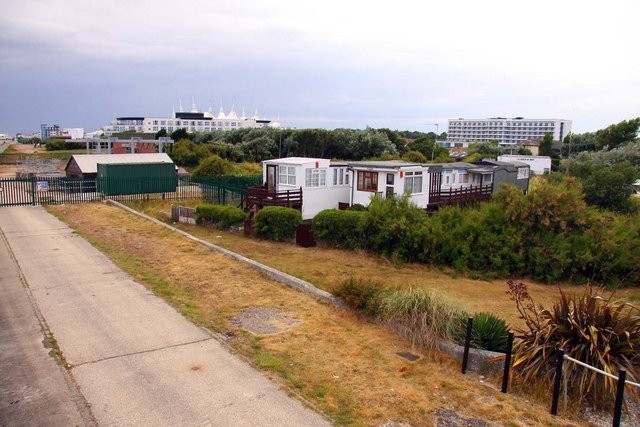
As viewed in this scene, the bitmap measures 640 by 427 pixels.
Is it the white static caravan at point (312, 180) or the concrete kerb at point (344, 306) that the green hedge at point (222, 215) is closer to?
the white static caravan at point (312, 180)

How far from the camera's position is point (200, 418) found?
6418 mm

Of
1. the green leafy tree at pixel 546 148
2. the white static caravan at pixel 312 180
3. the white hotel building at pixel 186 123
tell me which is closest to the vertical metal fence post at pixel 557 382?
the white static caravan at pixel 312 180

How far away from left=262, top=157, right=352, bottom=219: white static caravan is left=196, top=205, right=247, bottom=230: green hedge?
296 cm

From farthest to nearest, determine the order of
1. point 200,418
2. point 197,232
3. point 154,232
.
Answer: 1. point 197,232
2. point 154,232
3. point 200,418

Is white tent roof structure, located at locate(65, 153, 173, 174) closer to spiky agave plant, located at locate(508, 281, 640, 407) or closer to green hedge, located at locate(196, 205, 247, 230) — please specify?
green hedge, located at locate(196, 205, 247, 230)

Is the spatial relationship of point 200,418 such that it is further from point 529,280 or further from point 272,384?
point 529,280

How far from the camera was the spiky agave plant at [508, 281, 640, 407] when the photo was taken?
23.4 ft

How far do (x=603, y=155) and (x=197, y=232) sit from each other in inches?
1703

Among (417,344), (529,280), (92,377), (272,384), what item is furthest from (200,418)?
(529,280)

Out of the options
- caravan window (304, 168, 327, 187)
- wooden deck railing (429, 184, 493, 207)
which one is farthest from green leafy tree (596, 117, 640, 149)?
caravan window (304, 168, 327, 187)

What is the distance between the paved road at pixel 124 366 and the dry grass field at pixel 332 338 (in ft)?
1.53

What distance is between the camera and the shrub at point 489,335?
8.53 metres

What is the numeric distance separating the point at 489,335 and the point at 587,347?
1557 mm

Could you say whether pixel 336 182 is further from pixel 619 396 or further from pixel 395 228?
pixel 619 396
